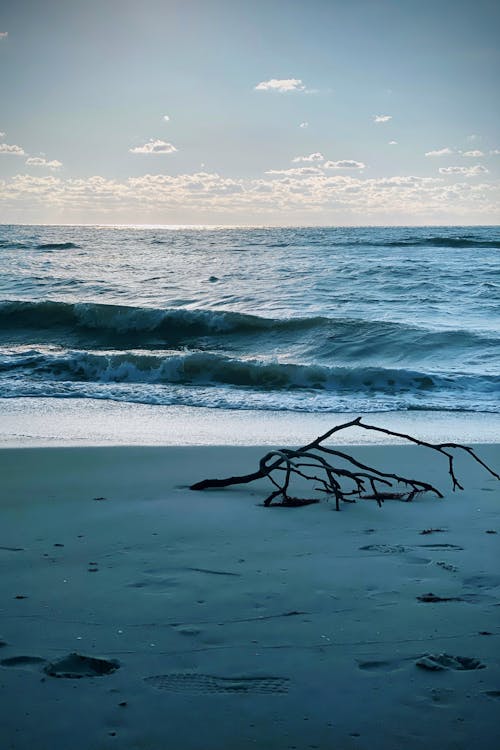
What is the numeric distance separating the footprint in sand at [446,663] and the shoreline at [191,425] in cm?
394

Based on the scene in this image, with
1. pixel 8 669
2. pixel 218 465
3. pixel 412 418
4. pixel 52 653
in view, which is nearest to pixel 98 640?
pixel 52 653

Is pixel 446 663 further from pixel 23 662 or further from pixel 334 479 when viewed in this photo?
pixel 334 479

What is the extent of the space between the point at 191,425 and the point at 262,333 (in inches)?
328

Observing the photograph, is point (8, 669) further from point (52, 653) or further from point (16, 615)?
point (16, 615)

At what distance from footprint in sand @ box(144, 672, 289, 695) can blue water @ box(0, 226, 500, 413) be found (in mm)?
6310

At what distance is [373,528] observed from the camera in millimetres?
3732

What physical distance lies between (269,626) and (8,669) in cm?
89

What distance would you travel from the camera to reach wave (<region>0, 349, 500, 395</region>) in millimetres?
10172

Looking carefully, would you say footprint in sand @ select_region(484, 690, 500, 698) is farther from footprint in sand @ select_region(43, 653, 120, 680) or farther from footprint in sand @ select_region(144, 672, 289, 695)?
footprint in sand @ select_region(43, 653, 120, 680)

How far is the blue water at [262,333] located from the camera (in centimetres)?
977

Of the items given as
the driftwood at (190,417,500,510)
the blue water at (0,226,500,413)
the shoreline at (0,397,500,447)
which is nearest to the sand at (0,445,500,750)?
the driftwood at (190,417,500,510)

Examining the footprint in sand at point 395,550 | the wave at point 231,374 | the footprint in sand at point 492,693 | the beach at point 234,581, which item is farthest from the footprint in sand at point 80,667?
the wave at point 231,374

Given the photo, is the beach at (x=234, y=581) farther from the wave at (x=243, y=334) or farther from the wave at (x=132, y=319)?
the wave at (x=132, y=319)

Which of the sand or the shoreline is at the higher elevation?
the sand
